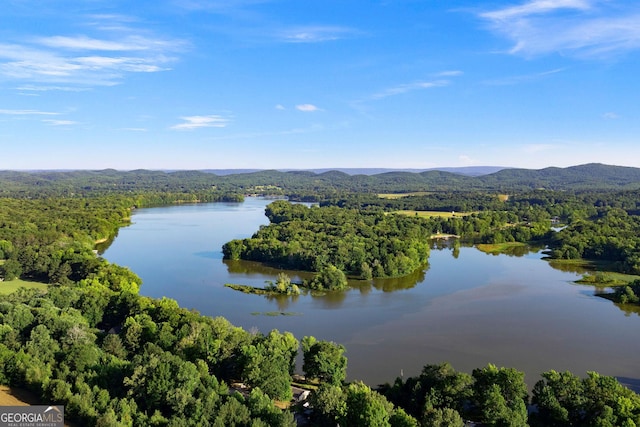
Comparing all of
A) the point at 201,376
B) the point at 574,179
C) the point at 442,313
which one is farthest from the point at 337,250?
the point at 574,179

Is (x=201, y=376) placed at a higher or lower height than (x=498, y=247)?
higher

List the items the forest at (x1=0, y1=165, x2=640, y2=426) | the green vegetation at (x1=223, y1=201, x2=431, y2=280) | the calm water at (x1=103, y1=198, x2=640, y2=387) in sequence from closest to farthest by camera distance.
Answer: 1. the forest at (x1=0, y1=165, x2=640, y2=426)
2. the calm water at (x1=103, y1=198, x2=640, y2=387)
3. the green vegetation at (x1=223, y1=201, x2=431, y2=280)

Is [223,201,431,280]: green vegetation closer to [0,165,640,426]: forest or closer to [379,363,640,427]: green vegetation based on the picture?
[0,165,640,426]: forest

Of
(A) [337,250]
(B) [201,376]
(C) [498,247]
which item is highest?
(A) [337,250]

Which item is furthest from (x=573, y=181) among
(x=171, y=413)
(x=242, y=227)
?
(x=171, y=413)

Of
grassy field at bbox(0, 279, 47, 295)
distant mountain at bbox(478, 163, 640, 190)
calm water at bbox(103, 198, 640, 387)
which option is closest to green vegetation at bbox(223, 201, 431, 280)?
calm water at bbox(103, 198, 640, 387)

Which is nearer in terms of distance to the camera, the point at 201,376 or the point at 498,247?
the point at 201,376

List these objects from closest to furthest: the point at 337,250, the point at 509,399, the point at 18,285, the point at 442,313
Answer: the point at 509,399, the point at 442,313, the point at 18,285, the point at 337,250

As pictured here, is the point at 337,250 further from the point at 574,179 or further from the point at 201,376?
the point at 574,179

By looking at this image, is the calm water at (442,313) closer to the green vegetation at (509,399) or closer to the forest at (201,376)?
the forest at (201,376)
